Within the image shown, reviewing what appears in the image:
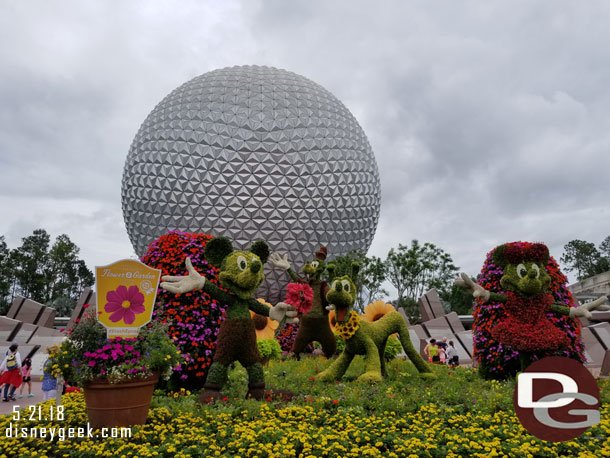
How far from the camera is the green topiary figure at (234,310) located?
20.5 feet

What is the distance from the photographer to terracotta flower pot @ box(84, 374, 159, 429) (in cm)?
486

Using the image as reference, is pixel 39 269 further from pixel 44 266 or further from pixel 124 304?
pixel 124 304

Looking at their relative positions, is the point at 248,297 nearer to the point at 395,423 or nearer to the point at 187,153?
the point at 395,423

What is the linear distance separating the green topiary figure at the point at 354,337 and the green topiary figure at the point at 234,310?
5.00 feet

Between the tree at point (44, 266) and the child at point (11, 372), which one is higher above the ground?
the tree at point (44, 266)

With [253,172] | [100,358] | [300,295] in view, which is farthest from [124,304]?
[253,172]

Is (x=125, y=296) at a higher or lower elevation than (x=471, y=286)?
higher

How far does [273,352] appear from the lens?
447 inches

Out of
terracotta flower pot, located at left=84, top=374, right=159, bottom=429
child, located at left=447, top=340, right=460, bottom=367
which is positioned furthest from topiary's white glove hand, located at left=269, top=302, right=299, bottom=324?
child, located at left=447, top=340, right=460, bottom=367

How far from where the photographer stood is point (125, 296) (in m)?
5.41

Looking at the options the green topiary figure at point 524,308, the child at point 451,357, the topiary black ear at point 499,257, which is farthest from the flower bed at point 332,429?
the child at point 451,357

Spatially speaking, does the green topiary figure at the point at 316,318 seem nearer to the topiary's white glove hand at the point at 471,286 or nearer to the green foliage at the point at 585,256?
the topiary's white glove hand at the point at 471,286

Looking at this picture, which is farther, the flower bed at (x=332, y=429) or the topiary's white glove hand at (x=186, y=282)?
the topiary's white glove hand at (x=186, y=282)

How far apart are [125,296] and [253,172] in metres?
12.7
